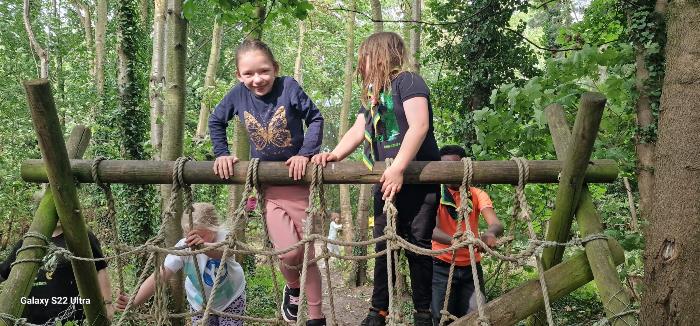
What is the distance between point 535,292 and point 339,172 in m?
0.88

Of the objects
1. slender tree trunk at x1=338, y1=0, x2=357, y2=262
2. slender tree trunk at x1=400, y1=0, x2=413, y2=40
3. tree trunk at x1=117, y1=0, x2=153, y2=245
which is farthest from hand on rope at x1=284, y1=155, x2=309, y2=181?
slender tree trunk at x1=338, y1=0, x2=357, y2=262

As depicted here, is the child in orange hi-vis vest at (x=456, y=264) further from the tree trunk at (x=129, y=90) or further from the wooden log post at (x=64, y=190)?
the tree trunk at (x=129, y=90)

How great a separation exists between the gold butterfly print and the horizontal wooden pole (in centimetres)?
27

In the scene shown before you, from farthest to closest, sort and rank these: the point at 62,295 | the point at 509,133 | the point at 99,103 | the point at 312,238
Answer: the point at 99,103 → the point at 509,133 → the point at 62,295 → the point at 312,238

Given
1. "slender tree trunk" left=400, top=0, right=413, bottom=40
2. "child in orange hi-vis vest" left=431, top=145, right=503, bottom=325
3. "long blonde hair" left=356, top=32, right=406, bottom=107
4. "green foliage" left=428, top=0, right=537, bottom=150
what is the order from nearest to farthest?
"long blonde hair" left=356, top=32, right=406, bottom=107 → "child in orange hi-vis vest" left=431, top=145, right=503, bottom=325 → "slender tree trunk" left=400, top=0, right=413, bottom=40 → "green foliage" left=428, top=0, right=537, bottom=150

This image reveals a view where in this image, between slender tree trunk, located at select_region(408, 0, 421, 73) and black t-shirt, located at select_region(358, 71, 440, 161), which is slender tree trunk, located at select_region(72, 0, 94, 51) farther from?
black t-shirt, located at select_region(358, 71, 440, 161)

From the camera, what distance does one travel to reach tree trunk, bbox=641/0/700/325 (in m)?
1.56

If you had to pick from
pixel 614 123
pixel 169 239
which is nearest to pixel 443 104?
pixel 614 123

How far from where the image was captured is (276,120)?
2262 mm

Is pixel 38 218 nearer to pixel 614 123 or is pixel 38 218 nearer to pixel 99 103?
pixel 614 123

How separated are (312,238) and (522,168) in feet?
2.88

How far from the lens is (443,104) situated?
25.4 feet

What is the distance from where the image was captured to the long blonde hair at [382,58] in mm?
2092

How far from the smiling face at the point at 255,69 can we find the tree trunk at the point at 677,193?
158 centimetres
